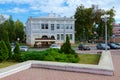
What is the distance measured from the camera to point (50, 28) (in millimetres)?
66438

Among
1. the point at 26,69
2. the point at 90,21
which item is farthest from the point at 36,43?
the point at 26,69

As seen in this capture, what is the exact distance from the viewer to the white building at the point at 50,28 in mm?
65000

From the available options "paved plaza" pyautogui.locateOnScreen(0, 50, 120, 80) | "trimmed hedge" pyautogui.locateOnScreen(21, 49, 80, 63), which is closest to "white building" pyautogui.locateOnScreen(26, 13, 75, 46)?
"trimmed hedge" pyautogui.locateOnScreen(21, 49, 80, 63)

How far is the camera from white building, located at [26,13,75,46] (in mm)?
65000

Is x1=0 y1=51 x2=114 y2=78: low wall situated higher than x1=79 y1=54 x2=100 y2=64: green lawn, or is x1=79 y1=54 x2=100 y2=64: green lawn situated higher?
x1=0 y1=51 x2=114 y2=78: low wall

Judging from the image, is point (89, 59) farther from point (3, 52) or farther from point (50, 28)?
point (50, 28)

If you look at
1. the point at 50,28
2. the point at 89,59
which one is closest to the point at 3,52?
the point at 89,59

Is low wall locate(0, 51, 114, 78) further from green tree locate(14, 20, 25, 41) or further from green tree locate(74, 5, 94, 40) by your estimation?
green tree locate(14, 20, 25, 41)

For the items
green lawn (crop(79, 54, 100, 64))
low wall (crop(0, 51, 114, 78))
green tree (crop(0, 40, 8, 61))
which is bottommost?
green lawn (crop(79, 54, 100, 64))

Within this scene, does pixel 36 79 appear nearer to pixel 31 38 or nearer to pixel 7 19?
pixel 31 38

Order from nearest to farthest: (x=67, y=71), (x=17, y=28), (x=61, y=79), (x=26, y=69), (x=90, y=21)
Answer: (x=61, y=79) < (x=67, y=71) < (x=26, y=69) < (x=90, y=21) < (x=17, y=28)

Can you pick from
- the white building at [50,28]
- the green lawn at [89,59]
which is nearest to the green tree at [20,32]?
the white building at [50,28]

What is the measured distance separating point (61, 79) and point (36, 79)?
1.22 meters

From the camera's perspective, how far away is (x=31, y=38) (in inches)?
2571
